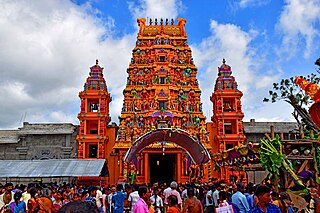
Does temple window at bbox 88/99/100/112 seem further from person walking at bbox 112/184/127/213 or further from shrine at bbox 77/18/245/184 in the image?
person walking at bbox 112/184/127/213

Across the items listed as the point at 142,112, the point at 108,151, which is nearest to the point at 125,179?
the point at 108,151

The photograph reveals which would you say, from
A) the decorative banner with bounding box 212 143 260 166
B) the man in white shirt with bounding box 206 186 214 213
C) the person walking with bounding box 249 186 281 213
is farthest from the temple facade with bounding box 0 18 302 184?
the person walking with bounding box 249 186 281 213

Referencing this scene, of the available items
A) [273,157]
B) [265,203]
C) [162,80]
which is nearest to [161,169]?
[162,80]

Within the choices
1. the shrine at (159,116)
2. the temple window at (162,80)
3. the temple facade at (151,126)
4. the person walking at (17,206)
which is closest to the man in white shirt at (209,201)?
the person walking at (17,206)

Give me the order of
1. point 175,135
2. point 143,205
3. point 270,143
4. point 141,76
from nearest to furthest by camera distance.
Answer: point 143,205 → point 270,143 → point 175,135 → point 141,76

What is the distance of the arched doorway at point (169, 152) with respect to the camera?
22.6 m

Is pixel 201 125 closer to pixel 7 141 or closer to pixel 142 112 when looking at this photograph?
pixel 142 112

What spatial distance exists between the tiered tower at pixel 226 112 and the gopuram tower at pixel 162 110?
1486 mm

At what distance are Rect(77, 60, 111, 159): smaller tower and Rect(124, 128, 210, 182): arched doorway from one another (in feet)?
14.2

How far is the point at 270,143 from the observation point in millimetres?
11445

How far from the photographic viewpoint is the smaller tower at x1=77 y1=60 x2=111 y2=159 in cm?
2920

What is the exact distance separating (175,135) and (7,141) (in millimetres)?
15681

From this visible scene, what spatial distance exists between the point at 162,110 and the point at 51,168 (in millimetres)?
10713

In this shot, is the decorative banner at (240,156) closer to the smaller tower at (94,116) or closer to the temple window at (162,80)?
the temple window at (162,80)
